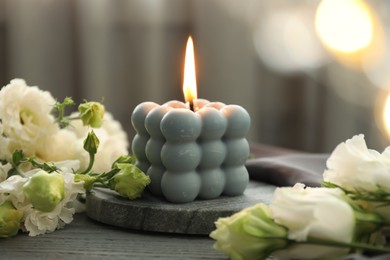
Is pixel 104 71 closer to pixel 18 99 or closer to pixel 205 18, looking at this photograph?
pixel 205 18

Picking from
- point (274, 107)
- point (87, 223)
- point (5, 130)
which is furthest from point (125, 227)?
point (274, 107)

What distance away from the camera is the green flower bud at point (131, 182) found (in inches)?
24.4

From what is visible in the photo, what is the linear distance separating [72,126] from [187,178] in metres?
0.21

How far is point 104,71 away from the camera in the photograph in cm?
179

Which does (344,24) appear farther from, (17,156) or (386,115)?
(17,156)

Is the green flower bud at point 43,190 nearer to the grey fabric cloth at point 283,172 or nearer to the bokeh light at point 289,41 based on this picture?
the grey fabric cloth at point 283,172

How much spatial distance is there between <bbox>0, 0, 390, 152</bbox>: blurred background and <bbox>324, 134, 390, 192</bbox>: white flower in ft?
4.38

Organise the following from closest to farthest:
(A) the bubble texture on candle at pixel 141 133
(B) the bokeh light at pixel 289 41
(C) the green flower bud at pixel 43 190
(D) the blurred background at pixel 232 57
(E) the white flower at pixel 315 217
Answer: (E) the white flower at pixel 315 217, (C) the green flower bud at pixel 43 190, (A) the bubble texture on candle at pixel 141 133, (D) the blurred background at pixel 232 57, (B) the bokeh light at pixel 289 41

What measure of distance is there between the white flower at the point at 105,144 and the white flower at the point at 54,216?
0.10 m

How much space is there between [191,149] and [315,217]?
0.21 meters

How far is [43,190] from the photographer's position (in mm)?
565

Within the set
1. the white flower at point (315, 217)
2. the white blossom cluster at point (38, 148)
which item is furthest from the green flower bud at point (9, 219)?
the white flower at point (315, 217)

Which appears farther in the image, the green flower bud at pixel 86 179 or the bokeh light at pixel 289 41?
the bokeh light at pixel 289 41

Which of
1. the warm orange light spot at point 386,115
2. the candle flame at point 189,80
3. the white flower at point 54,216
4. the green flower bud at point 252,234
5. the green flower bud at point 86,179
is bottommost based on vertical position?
the warm orange light spot at point 386,115
